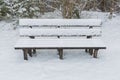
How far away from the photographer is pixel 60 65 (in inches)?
233

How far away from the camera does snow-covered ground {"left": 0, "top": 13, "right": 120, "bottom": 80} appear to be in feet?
17.7

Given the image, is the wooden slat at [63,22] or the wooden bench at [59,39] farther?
the wooden slat at [63,22]

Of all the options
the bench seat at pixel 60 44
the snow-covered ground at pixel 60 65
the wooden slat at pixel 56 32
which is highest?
the wooden slat at pixel 56 32

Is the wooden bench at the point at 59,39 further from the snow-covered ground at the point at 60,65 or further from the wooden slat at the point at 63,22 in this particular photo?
the snow-covered ground at the point at 60,65

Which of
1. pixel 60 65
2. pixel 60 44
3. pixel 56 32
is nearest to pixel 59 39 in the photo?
pixel 56 32

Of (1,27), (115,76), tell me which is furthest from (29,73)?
(1,27)

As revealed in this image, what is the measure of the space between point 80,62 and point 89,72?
551 mm

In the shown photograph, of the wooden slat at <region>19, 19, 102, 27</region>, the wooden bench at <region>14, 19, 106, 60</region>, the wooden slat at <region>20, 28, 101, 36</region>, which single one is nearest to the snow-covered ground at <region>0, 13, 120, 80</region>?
the wooden bench at <region>14, 19, 106, 60</region>

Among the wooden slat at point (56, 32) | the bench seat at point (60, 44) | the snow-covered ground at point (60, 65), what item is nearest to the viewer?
the snow-covered ground at point (60, 65)

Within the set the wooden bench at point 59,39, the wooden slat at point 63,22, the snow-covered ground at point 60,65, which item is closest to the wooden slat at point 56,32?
the wooden bench at point 59,39

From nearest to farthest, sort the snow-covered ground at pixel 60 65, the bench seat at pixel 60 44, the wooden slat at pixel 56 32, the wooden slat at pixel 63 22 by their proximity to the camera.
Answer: the snow-covered ground at pixel 60 65 → the bench seat at pixel 60 44 → the wooden slat at pixel 56 32 → the wooden slat at pixel 63 22

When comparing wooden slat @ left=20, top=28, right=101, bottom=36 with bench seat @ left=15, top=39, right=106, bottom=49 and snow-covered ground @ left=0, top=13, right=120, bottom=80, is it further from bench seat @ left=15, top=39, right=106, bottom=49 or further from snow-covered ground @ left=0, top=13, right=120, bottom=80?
snow-covered ground @ left=0, top=13, right=120, bottom=80

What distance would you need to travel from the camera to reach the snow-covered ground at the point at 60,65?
17.7ft

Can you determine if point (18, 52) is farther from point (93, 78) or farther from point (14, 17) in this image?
point (14, 17)
